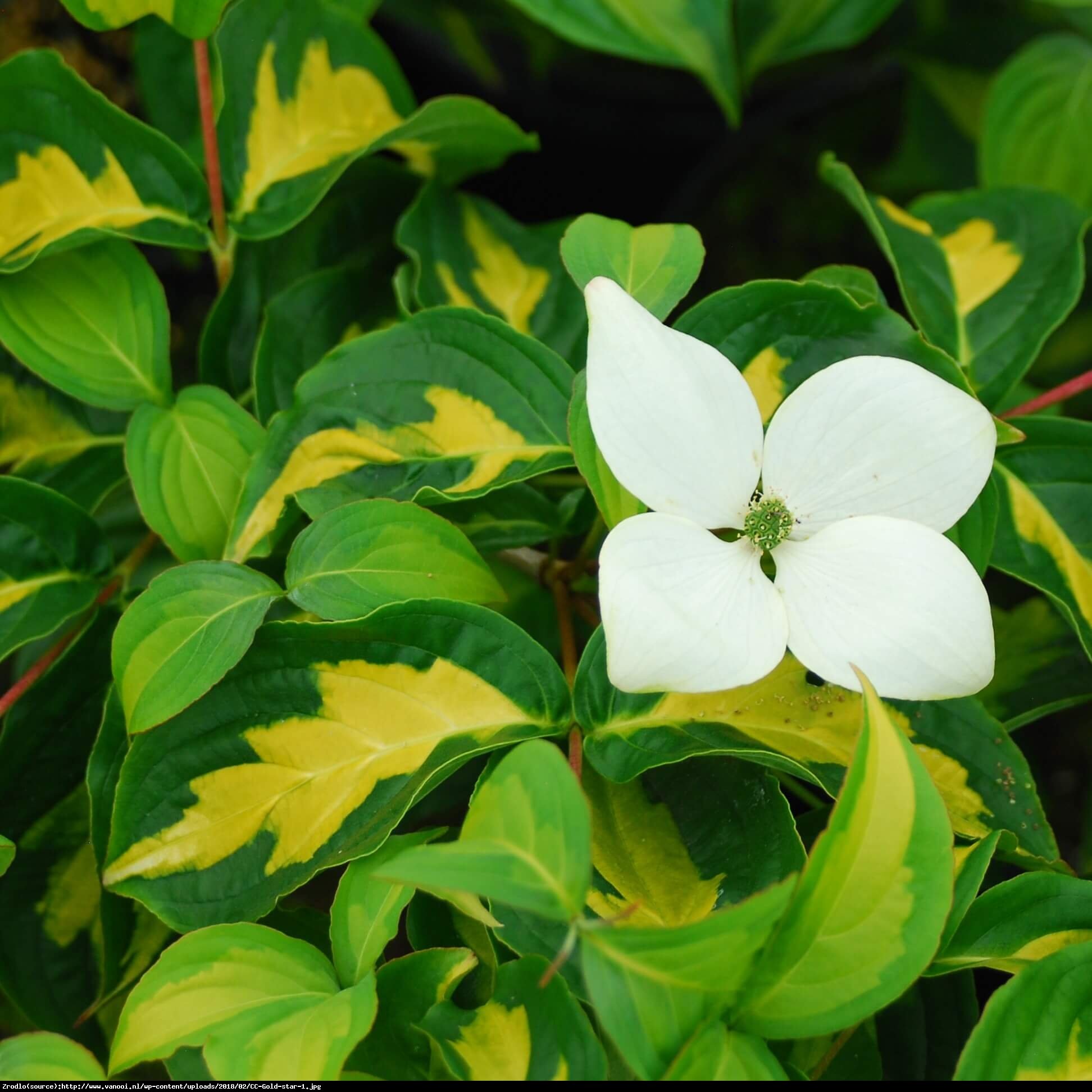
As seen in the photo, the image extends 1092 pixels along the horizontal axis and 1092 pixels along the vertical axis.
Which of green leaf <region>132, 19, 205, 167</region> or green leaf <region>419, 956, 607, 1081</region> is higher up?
green leaf <region>132, 19, 205, 167</region>

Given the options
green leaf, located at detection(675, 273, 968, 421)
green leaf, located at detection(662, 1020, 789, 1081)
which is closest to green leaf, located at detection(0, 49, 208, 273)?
green leaf, located at detection(675, 273, 968, 421)

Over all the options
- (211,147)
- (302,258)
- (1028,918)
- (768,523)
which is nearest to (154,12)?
(211,147)

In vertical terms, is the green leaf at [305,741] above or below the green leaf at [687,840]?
above

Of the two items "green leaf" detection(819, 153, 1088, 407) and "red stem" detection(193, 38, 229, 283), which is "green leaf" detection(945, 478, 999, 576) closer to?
"green leaf" detection(819, 153, 1088, 407)

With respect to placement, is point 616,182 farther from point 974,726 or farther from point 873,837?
point 873,837

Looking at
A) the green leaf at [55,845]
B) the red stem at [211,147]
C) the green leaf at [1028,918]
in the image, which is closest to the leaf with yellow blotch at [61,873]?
the green leaf at [55,845]

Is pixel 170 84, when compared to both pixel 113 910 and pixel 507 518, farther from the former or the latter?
pixel 113 910

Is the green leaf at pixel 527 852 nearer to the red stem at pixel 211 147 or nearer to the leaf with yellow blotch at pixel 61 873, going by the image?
the leaf with yellow blotch at pixel 61 873
